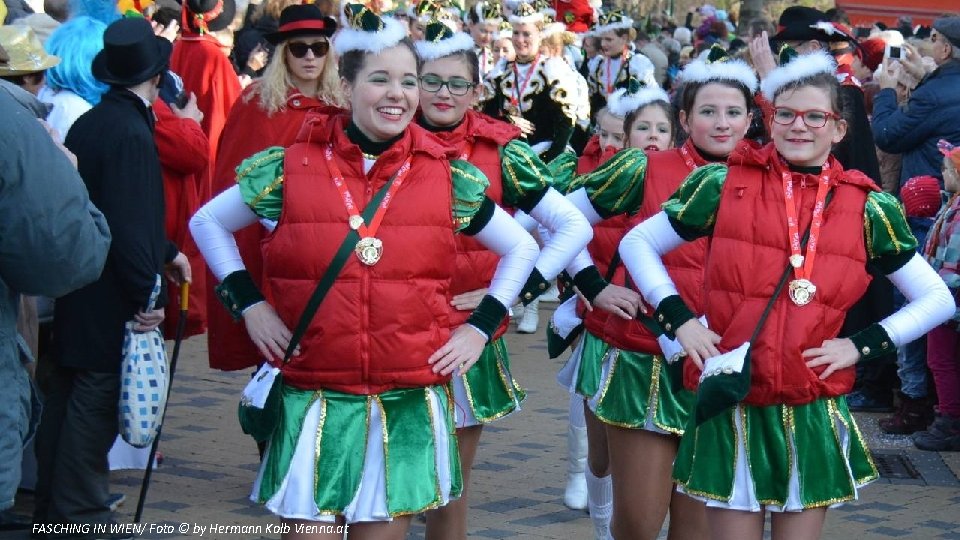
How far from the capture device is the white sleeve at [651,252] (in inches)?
196

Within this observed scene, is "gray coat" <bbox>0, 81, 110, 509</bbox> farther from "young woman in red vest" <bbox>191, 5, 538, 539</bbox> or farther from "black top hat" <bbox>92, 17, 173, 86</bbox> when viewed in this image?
"black top hat" <bbox>92, 17, 173, 86</bbox>

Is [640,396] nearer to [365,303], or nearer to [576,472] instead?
[365,303]

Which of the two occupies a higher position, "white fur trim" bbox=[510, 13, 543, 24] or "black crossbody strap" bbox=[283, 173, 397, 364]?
"white fur trim" bbox=[510, 13, 543, 24]

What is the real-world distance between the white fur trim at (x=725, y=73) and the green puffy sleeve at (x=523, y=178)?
795 millimetres

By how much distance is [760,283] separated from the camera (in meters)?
4.63

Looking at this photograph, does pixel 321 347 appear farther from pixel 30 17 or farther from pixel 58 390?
pixel 30 17

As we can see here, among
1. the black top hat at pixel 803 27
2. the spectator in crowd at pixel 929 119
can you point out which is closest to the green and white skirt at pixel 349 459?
the black top hat at pixel 803 27

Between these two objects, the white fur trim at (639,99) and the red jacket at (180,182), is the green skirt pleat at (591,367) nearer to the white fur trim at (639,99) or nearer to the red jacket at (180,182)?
the white fur trim at (639,99)

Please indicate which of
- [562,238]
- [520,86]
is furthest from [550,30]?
[562,238]

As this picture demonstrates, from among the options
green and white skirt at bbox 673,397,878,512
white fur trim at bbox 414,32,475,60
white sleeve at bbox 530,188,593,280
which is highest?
white fur trim at bbox 414,32,475,60

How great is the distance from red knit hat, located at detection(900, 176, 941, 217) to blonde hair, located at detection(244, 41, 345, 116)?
404 centimetres

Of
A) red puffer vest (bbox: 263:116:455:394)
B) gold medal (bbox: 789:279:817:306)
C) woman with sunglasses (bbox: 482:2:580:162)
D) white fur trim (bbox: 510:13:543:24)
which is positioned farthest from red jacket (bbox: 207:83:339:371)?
white fur trim (bbox: 510:13:543:24)

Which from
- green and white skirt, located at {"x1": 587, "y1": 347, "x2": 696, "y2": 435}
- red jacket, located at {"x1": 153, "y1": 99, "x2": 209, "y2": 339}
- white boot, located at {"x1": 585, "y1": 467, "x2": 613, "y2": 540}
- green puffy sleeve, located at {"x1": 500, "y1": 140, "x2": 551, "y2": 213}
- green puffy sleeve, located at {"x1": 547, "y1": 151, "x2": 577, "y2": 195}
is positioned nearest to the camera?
green puffy sleeve, located at {"x1": 500, "y1": 140, "x2": 551, "y2": 213}

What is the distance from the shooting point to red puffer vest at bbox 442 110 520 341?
5.69m
